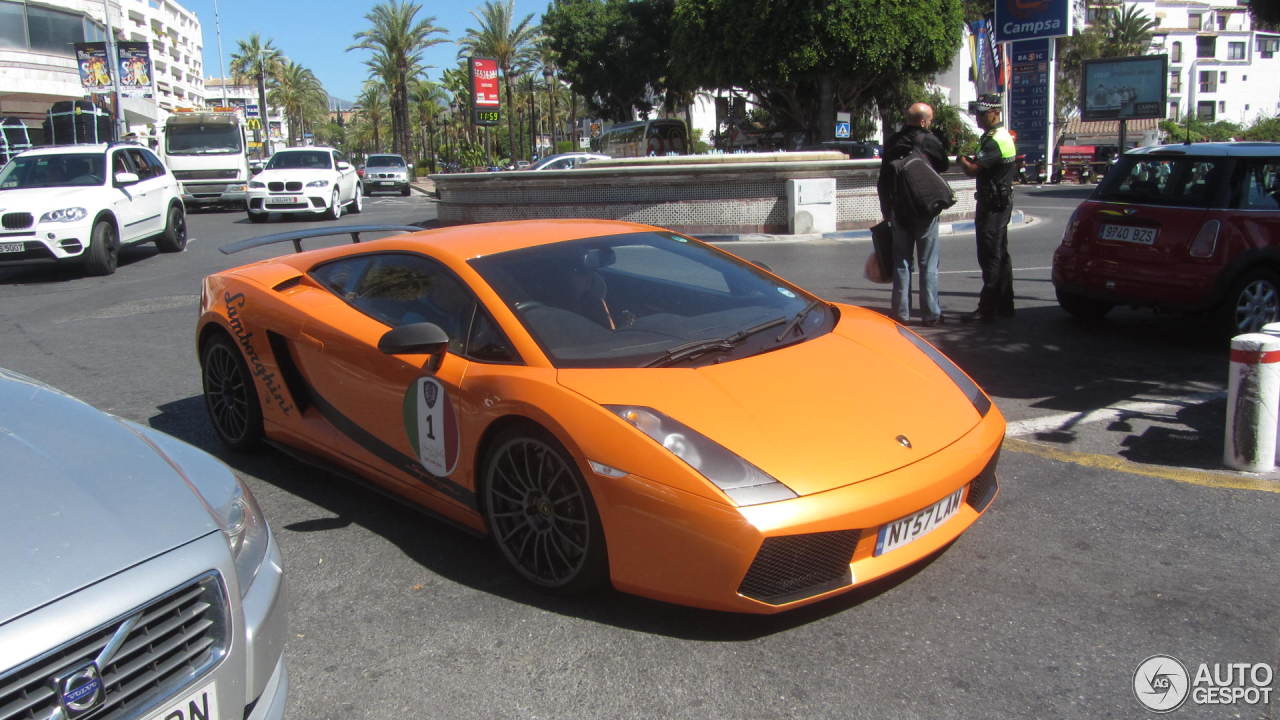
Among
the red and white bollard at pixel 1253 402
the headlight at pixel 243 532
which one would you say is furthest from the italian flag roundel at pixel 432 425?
the red and white bollard at pixel 1253 402

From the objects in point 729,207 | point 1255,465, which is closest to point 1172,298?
point 1255,465

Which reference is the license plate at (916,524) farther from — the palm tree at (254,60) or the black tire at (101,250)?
the palm tree at (254,60)

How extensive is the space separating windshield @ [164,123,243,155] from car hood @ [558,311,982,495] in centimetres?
2522

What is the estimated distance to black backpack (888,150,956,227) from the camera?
24.0 ft

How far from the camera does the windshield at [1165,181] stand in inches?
276

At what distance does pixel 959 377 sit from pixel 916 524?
102 cm

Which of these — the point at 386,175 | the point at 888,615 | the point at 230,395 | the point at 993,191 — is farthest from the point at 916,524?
the point at 386,175

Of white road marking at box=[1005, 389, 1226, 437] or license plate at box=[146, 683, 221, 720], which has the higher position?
license plate at box=[146, 683, 221, 720]

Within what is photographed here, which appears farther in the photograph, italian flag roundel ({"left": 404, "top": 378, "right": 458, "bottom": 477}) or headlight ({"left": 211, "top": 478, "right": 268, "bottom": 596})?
italian flag roundel ({"left": 404, "top": 378, "right": 458, "bottom": 477})

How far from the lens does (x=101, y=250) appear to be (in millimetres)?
13062

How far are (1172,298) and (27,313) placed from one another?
10878 mm

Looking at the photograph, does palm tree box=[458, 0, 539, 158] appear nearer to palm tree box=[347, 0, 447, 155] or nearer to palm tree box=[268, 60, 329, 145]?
palm tree box=[347, 0, 447, 155]

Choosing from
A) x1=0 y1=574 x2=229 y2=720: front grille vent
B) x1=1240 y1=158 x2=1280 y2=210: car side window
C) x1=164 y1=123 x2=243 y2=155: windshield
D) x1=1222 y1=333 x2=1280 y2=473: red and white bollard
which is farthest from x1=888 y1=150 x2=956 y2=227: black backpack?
x1=164 y1=123 x2=243 y2=155: windshield

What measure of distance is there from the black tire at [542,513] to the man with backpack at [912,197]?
4834mm
